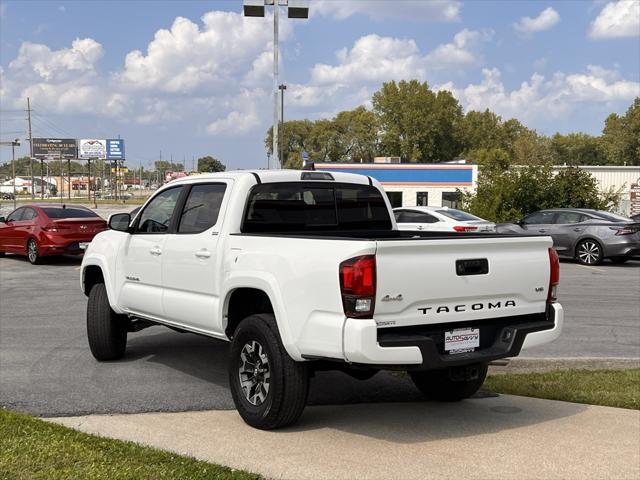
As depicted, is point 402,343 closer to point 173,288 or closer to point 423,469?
point 423,469

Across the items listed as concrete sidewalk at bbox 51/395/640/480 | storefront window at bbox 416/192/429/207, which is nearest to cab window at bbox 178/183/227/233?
concrete sidewalk at bbox 51/395/640/480

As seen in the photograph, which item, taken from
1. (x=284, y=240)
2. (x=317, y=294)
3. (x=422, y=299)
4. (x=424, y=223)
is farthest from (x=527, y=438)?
(x=424, y=223)

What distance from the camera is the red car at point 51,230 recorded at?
17.3 metres

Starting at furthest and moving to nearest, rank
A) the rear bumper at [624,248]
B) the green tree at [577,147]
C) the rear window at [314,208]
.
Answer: the green tree at [577,147]
the rear bumper at [624,248]
the rear window at [314,208]

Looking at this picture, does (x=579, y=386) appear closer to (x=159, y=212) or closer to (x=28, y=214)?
(x=159, y=212)

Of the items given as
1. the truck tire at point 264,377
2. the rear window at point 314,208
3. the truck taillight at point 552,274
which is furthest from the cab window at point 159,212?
the truck taillight at point 552,274

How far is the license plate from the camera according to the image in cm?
491

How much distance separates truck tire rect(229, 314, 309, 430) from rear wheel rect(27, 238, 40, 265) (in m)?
13.6

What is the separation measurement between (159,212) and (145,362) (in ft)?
5.65

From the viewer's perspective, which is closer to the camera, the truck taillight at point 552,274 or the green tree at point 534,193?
the truck taillight at point 552,274

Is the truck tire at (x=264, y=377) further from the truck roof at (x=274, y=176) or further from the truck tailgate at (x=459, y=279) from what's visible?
the truck roof at (x=274, y=176)

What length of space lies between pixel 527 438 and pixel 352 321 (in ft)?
5.73

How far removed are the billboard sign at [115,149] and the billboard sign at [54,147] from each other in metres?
6.65

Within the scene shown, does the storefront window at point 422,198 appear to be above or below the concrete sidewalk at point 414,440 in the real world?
above
